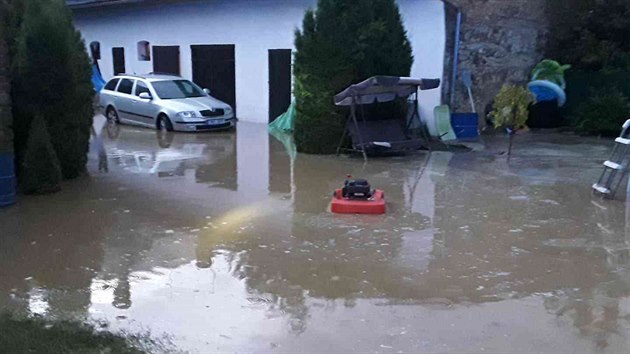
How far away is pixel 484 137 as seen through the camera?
626 inches

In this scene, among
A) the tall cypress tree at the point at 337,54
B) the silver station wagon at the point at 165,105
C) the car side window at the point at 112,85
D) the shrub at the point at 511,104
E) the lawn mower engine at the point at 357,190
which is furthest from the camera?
the car side window at the point at 112,85

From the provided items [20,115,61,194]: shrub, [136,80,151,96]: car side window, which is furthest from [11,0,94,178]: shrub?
[136,80,151,96]: car side window

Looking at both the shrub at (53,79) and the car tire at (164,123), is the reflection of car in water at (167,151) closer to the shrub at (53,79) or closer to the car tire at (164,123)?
the car tire at (164,123)

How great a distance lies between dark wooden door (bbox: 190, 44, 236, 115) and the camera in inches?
794

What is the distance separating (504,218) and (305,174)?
3.96 m

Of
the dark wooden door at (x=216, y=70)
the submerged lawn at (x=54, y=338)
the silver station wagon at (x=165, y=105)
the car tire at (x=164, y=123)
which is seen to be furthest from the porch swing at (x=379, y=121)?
the submerged lawn at (x=54, y=338)

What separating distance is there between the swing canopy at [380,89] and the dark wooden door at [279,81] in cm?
566

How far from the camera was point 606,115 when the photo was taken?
52.9ft

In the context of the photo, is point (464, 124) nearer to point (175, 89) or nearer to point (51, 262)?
point (175, 89)

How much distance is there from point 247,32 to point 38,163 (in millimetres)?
10606

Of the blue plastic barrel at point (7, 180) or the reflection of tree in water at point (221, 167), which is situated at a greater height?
the blue plastic barrel at point (7, 180)

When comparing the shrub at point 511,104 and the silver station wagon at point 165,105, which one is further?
the silver station wagon at point 165,105

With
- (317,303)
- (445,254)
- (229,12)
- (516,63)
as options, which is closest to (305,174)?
(445,254)

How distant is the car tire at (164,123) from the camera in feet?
56.7
